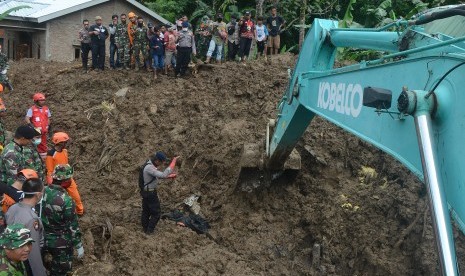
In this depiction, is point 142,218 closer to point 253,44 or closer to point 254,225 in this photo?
point 254,225

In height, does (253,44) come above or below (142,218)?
above

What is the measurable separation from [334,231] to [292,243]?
0.64m

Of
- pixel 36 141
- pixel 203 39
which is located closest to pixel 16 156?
pixel 36 141

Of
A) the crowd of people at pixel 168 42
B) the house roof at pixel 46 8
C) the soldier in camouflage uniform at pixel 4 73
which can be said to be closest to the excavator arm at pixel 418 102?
the crowd of people at pixel 168 42

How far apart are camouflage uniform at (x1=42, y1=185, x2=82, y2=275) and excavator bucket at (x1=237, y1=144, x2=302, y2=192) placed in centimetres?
309

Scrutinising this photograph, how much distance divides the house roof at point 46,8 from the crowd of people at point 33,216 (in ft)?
48.3

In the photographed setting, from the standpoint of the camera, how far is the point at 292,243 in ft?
25.1

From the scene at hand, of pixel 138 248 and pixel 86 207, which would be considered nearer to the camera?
pixel 138 248

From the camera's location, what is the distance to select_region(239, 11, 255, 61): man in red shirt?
1334 cm

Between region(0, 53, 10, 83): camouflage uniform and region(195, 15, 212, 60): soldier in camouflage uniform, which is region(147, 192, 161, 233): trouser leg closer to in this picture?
region(195, 15, 212, 60): soldier in camouflage uniform

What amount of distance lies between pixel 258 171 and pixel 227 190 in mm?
730

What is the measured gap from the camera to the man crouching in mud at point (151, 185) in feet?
23.0

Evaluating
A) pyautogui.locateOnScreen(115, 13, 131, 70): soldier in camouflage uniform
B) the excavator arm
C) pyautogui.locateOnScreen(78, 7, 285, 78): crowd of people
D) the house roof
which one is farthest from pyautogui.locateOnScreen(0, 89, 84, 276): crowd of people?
the house roof

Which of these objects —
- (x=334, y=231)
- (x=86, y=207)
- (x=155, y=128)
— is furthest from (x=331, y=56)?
(x=155, y=128)
